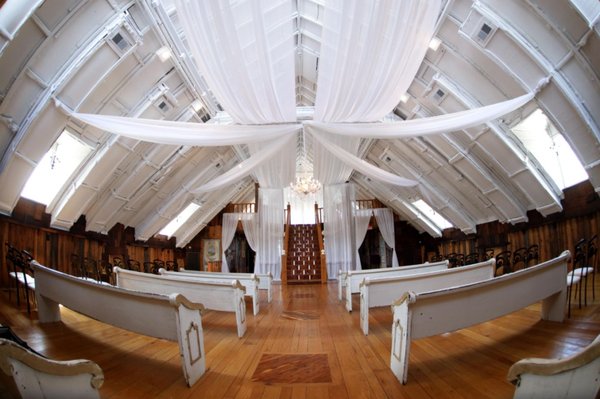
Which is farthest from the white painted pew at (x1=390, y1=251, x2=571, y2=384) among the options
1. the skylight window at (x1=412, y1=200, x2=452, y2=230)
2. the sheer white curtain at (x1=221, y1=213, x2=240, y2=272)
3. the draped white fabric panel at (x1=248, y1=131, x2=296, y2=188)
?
the sheer white curtain at (x1=221, y1=213, x2=240, y2=272)

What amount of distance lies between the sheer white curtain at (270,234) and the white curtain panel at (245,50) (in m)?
6.09

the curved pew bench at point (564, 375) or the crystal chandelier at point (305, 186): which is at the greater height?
the crystal chandelier at point (305, 186)

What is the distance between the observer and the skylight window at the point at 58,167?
19.3ft

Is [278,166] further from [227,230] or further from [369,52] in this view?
[227,230]

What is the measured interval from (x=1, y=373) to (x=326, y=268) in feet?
29.7

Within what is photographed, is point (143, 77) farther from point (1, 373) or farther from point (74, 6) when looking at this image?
point (1, 373)

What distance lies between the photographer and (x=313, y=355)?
2826 mm

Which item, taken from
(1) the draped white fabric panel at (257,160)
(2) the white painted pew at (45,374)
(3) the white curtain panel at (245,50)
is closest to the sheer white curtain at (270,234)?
(1) the draped white fabric panel at (257,160)

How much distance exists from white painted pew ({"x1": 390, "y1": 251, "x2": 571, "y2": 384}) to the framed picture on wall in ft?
41.2

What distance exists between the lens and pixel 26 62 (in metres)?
3.99

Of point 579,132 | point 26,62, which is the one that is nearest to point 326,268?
point 579,132

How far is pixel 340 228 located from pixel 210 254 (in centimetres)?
693

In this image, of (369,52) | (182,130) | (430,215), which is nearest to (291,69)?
(369,52)

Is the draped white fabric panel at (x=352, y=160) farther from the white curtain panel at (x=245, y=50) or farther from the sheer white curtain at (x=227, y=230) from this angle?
the sheer white curtain at (x=227, y=230)
